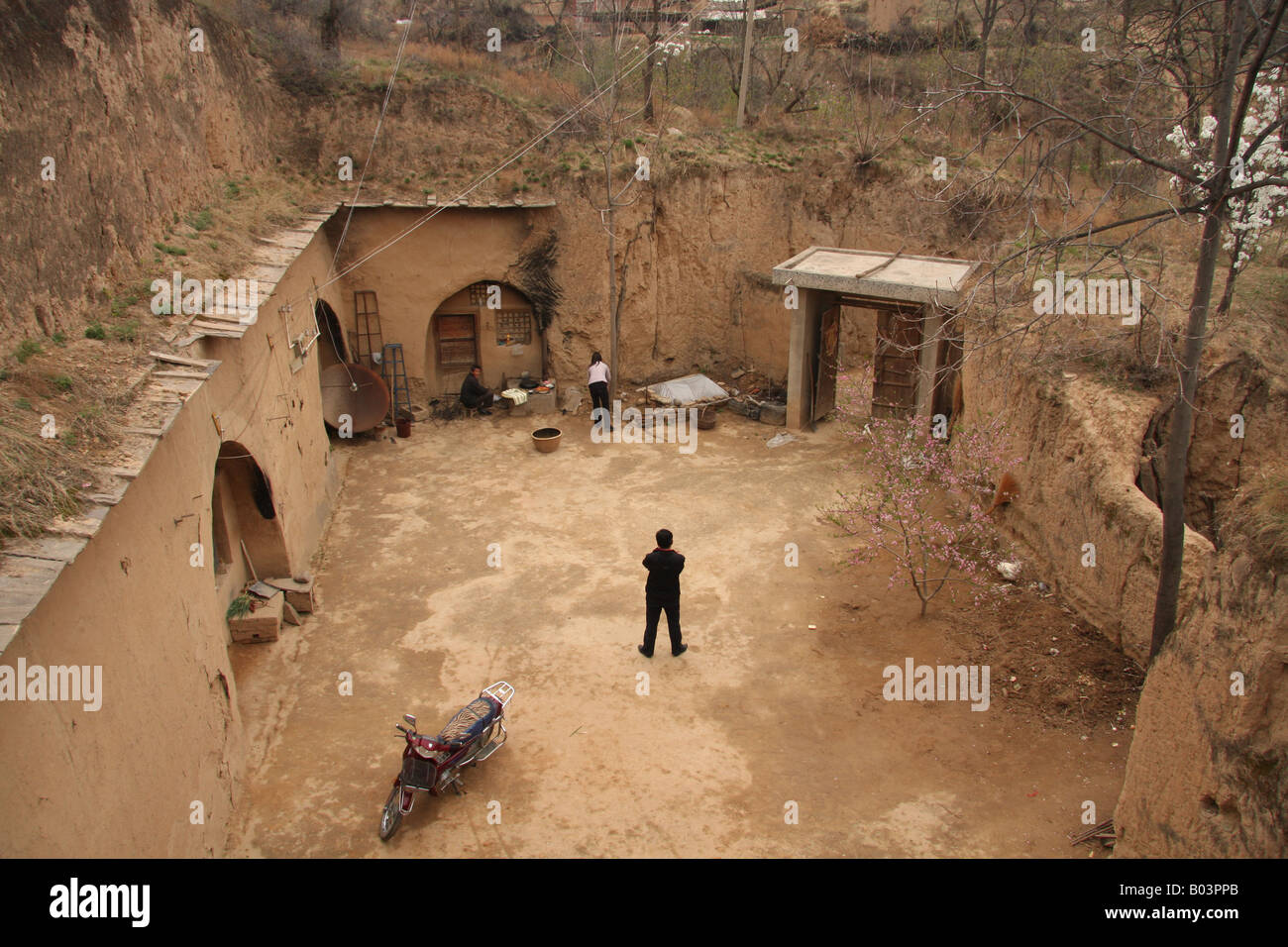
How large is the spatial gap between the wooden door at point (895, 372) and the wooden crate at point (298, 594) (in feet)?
32.3

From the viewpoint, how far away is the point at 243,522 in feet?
34.9

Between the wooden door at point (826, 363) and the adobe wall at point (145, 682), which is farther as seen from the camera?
the wooden door at point (826, 363)

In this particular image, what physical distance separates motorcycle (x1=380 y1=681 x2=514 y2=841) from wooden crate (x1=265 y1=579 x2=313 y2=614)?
336 cm

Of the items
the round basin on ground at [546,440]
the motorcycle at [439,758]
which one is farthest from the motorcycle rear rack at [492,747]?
the round basin on ground at [546,440]

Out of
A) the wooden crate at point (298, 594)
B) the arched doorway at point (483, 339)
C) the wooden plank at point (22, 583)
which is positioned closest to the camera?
the wooden plank at point (22, 583)

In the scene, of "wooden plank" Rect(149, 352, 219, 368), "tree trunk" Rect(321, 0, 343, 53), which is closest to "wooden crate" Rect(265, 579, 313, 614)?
"wooden plank" Rect(149, 352, 219, 368)

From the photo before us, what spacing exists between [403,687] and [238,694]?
1.60 m

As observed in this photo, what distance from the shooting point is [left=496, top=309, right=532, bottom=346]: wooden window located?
17.8 m

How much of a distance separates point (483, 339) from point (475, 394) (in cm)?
139

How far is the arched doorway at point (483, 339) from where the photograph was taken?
17500 millimetres

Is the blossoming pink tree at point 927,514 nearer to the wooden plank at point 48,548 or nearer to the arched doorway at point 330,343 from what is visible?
the wooden plank at point 48,548

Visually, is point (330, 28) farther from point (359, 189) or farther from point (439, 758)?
point (439, 758)

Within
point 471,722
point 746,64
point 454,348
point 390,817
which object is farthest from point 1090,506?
point 746,64

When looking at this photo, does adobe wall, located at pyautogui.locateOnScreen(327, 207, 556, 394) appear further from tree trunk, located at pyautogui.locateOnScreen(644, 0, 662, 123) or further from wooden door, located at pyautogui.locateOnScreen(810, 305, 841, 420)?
wooden door, located at pyautogui.locateOnScreen(810, 305, 841, 420)
